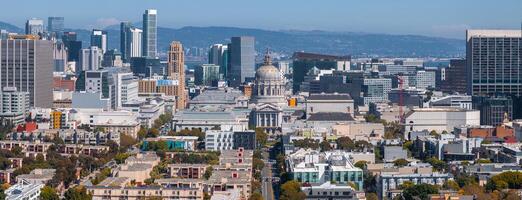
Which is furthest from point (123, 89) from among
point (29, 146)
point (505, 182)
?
point (505, 182)

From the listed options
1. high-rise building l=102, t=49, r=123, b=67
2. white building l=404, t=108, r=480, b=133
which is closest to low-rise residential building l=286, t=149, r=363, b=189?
white building l=404, t=108, r=480, b=133

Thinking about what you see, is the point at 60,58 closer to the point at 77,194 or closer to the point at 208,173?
the point at 208,173

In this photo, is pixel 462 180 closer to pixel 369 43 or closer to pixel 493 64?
pixel 493 64

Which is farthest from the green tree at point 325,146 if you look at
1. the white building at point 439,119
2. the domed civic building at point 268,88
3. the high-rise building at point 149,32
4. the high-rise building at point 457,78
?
the high-rise building at point 149,32

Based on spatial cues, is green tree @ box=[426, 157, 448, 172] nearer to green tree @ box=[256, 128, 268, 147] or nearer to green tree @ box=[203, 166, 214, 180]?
green tree @ box=[203, 166, 214, 180]

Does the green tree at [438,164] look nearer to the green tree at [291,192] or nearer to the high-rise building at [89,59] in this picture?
the green tree at [291,192]
